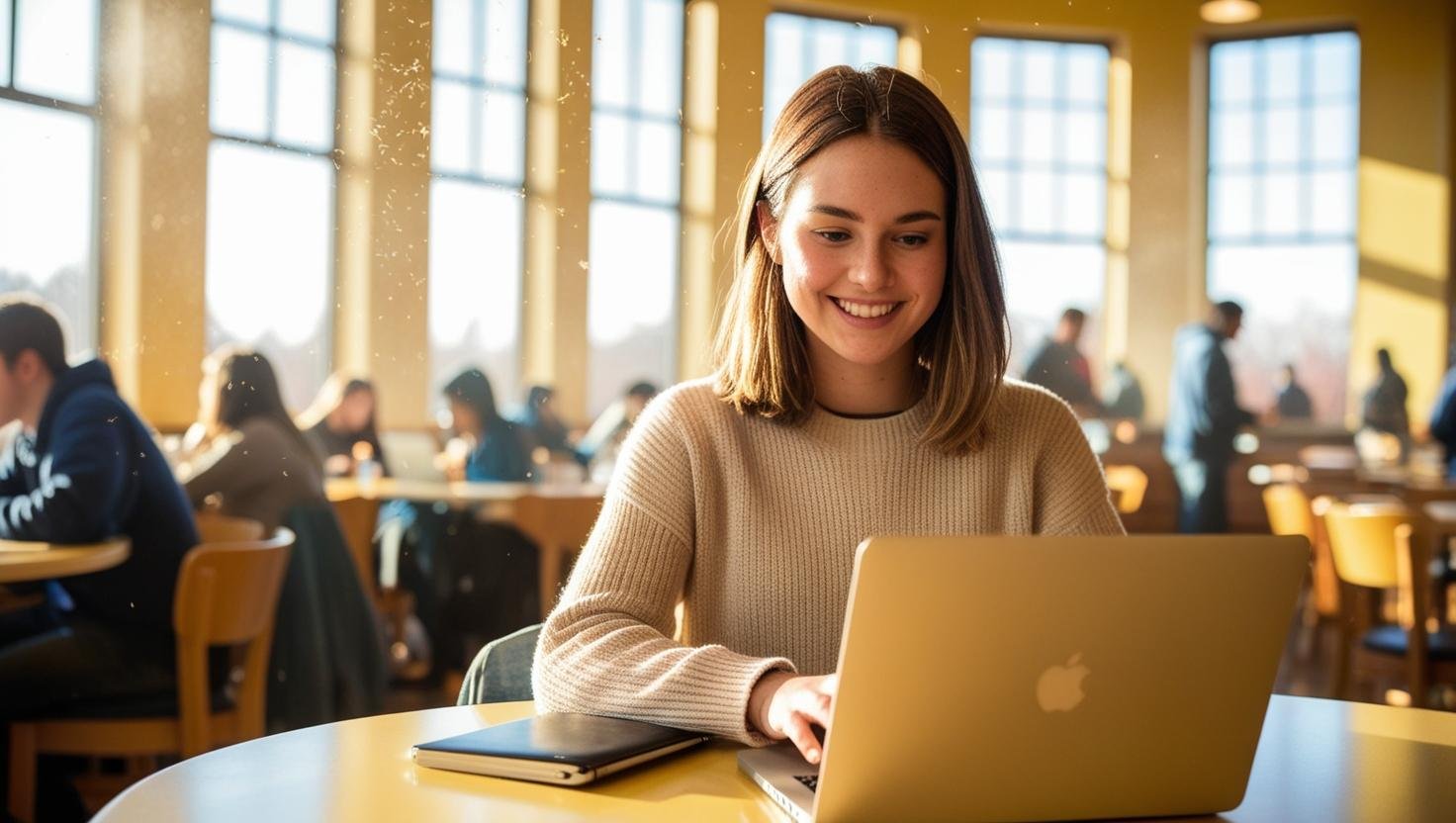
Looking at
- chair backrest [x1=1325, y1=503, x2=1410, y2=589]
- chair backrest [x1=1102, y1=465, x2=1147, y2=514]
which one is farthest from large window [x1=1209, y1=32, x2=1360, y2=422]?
chair backrest [x1=1325, y1=503, x2=1410, y2=589]

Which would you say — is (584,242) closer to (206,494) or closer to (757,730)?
(206,494)

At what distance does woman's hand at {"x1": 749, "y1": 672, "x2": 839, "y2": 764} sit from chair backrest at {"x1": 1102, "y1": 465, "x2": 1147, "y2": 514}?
3726 millimetres

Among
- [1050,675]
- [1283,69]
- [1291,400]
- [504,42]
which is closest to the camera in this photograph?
[1050,675]

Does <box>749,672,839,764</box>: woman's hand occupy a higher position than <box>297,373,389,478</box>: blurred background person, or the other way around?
<box>297,373,389,478</box>: blurred background person

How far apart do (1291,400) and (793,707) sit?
7.29 m

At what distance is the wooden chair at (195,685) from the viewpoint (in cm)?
248

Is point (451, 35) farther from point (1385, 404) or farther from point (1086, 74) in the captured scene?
point (1385, 404)

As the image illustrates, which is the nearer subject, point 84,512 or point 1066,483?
point 1066,483

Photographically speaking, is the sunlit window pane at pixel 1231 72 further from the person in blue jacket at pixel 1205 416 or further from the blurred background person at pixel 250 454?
the blurred background person at pixel 250 454

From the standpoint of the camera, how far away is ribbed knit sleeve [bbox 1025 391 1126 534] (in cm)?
153

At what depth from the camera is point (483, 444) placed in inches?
187

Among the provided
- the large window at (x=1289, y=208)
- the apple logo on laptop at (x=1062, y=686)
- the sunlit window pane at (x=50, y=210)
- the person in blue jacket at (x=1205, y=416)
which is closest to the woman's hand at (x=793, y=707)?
the apple logo on laptop at (x=1062, y=686)

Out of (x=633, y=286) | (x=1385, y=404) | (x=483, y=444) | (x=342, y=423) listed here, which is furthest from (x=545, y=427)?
(x=1385, y=404)

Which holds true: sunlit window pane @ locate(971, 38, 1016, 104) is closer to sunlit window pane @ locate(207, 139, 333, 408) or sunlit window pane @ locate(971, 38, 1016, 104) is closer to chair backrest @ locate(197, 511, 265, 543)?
sunlit window pane @ locate(207, 139, 333, 408)
